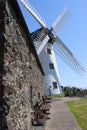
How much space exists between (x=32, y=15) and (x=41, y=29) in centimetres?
230

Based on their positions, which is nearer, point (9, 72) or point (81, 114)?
point (9, 72)

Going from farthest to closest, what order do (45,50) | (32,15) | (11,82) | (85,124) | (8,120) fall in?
(45,50) → (32,15) → (85,124) → (11,82) → (8,120)

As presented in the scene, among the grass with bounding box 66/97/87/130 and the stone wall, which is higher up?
the stone wall

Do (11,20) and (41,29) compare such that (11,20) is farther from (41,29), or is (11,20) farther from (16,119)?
(41,29)

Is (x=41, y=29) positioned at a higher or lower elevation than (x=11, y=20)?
higher

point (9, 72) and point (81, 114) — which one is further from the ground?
point (9, 72)

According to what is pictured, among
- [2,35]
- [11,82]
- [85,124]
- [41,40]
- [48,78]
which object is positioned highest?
[41,40]

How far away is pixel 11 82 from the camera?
580 cm

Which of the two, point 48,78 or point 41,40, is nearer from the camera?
point 41,40

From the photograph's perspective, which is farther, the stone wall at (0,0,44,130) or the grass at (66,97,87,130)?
the grass at (66,97,87,130)

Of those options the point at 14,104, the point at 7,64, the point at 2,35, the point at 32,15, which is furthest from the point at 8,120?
the point at 32,15

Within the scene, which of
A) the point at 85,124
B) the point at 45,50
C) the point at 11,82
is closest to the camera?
the point at 11,82

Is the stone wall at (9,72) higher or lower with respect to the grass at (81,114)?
higher

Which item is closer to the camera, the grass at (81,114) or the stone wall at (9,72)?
the stone wall at (9,72)
